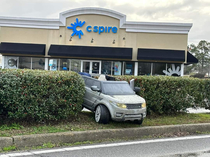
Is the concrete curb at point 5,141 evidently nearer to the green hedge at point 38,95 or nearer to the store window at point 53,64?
the green hedge at point 38,95

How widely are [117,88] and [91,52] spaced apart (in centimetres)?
1284

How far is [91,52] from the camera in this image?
19.8 m

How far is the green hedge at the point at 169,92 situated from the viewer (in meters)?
8.12

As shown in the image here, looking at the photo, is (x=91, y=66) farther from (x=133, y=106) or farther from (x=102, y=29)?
(x=133, y=106)

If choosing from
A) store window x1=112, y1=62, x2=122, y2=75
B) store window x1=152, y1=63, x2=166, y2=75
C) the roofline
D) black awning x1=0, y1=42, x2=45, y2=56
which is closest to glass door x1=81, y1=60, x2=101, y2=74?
store window x1=112, y1=62, x2=122, y2=75

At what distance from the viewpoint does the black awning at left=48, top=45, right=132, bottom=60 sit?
19.6 meters

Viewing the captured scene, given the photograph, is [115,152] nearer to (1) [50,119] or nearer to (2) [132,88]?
(1) [50,119]

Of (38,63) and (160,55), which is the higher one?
(160,55)

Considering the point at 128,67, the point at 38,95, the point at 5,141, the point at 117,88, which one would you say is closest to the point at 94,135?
the point at 38,95

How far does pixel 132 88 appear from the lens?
792 cm

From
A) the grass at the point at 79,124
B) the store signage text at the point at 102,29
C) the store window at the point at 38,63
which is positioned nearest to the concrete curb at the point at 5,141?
the grass at the point at 79,124

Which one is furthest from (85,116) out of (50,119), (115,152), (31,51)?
(31,51)

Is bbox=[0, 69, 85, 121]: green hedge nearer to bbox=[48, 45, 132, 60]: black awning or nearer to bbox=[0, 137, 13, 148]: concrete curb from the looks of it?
bbox=[0, 137, 13, 148]: concrete curb

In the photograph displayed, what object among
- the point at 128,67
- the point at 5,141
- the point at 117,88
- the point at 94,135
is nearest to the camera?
the point at 5,141
